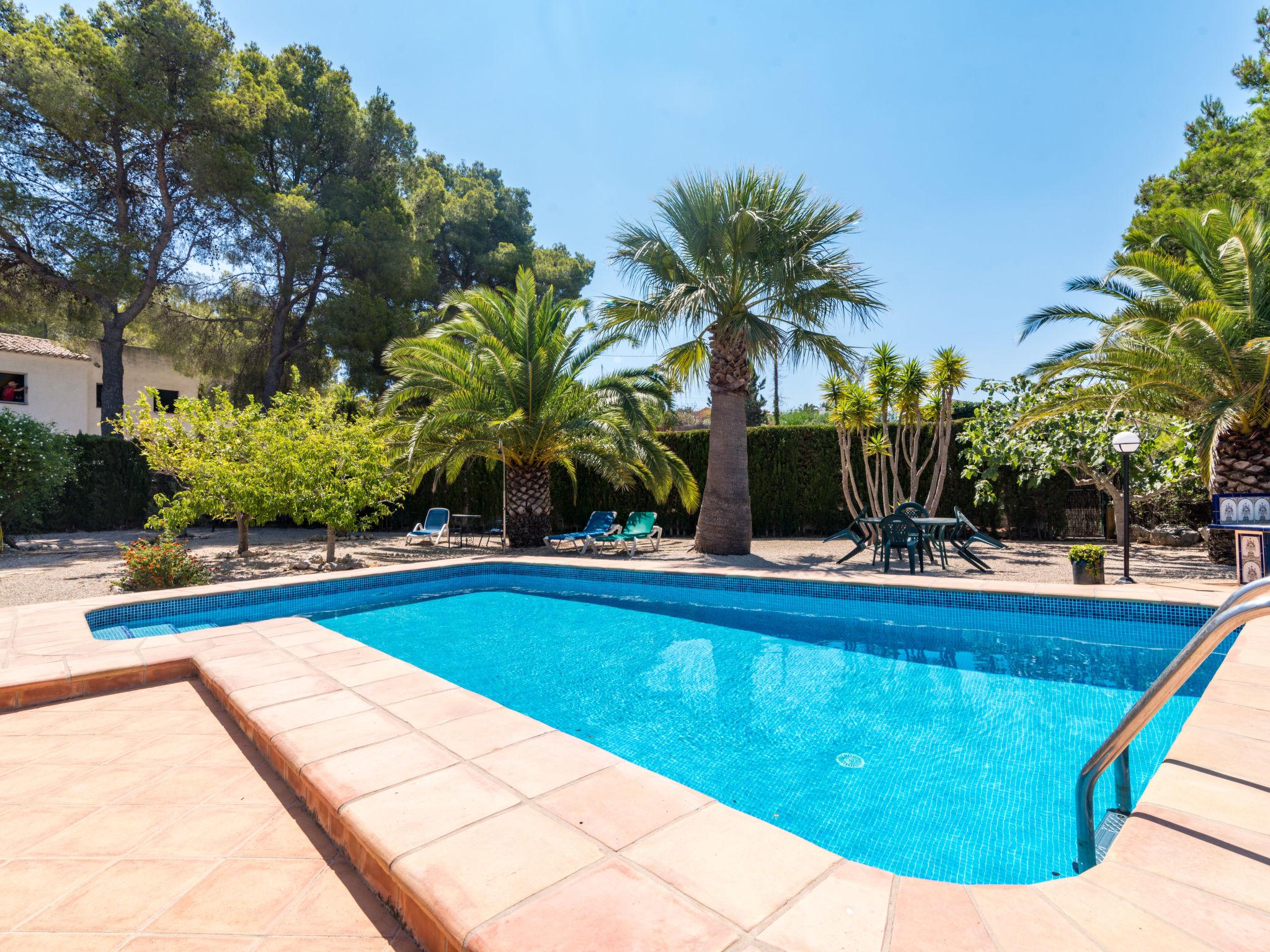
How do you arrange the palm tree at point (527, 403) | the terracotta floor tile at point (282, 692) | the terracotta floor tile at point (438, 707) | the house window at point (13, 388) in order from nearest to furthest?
the terracotta floor tile at point (438, 707) → the terracotta floor tile at point (282, 692) → the palm tree at point (527, 403) → the house window at point (13, 388)

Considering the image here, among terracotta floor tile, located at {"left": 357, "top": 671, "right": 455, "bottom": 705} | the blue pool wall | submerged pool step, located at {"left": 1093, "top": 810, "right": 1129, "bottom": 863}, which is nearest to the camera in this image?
submerged pool step, located at {"left": 1093, "top": 810, "right": 1129, "bottom": 863}

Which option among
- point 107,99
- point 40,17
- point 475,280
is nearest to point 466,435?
point 107,99

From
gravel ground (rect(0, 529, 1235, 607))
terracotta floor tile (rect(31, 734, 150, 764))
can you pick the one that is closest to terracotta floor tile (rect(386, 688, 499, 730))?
terracotta floor tile (rect(31, 734, 150, 764))

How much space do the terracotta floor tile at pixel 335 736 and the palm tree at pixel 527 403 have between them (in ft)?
26.2

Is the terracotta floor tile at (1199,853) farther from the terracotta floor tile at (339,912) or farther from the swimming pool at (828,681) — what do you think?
the terracotta floor tile at (339,912)

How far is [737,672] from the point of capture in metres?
5.36

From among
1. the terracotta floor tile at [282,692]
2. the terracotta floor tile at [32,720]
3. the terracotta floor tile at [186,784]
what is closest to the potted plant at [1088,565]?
the terracotta floor tile at [282,692]

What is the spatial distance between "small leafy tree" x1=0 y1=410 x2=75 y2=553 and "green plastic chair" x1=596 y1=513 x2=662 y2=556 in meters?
11.6

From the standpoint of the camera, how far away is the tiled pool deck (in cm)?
160

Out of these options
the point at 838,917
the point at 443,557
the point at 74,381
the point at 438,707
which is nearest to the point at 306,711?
the point at 438,707

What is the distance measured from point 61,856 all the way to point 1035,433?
13.5 meters

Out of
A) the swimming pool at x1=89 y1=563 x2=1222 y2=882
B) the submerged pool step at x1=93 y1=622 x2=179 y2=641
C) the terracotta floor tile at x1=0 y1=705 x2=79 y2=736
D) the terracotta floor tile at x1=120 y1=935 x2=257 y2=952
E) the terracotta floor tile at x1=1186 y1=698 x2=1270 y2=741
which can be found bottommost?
the swimming pool at x1=89 y1=563 x2=1222 y2=882

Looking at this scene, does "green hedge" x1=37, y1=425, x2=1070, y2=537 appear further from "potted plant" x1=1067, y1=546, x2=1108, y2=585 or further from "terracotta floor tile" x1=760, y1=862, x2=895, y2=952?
"terracotta floor tile" x1=760, y1=862, x2=895, y2=952

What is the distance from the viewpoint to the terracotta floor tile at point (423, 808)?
2.06 m
